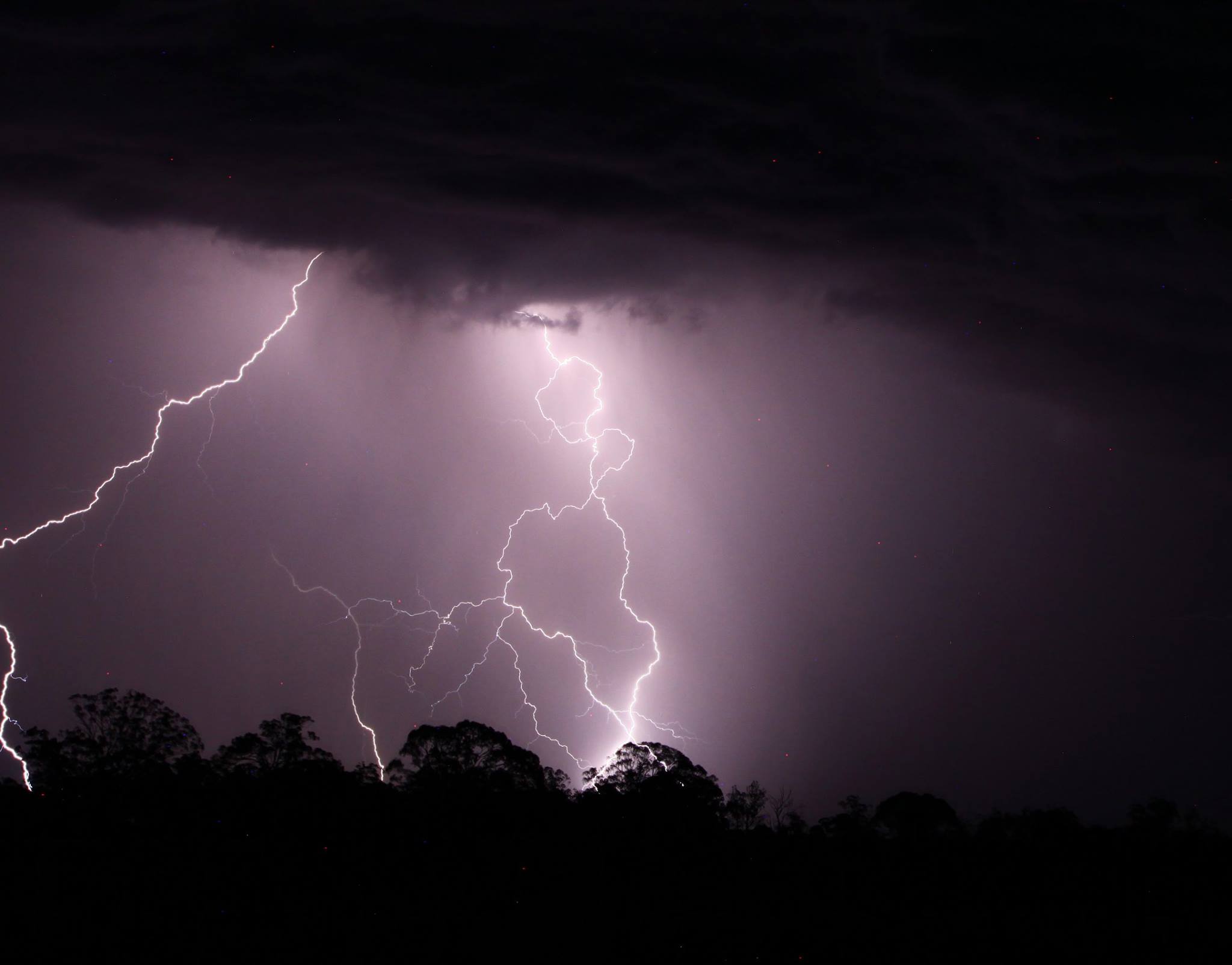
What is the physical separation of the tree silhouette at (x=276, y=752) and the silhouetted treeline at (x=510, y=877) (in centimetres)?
11

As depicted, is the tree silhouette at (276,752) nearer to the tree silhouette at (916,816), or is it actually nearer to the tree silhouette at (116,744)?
the tree silhouette at (116,744)

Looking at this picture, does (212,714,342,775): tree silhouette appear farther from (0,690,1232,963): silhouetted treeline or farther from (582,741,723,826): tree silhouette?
(582,741,723,826): tree silhouette

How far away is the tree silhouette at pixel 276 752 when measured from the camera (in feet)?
95.3

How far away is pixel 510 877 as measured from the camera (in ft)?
64.5

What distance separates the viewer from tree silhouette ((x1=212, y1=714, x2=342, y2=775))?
95.3 ft

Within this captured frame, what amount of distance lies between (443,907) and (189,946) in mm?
4674

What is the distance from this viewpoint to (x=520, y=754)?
32.8 meters

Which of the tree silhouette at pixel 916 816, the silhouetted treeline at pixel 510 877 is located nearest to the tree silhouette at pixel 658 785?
the silhouetted treeline at pixel 510 877

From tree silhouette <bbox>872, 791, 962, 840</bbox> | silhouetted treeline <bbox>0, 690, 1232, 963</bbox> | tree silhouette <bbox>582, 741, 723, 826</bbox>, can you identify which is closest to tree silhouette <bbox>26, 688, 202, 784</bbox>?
silhouetted treeline <bbox>0, 690, 1232, 963</bbox>

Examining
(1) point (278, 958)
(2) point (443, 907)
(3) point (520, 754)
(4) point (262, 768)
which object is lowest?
(1) point (278, 958)

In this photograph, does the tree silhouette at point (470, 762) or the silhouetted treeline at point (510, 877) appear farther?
the tree silhouette at point (470, 762)

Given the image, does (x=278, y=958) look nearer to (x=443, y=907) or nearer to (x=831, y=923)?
(x=443, y=907)

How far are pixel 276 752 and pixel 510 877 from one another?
14.3 m

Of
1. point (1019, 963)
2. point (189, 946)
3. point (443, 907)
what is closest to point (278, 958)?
point (189, 946)
